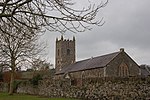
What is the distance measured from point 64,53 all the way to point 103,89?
159 feet

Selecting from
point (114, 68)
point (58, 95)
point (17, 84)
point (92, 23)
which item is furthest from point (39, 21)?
point (114, 68)

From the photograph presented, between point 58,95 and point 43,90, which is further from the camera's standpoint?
point 43,90

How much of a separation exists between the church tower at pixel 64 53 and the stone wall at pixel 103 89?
39.6 metres

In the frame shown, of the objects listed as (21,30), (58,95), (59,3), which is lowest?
(58,95)

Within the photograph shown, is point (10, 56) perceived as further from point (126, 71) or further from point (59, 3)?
point (126, 71)

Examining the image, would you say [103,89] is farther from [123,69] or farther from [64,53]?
[64,53]

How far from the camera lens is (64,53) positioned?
66.0 m

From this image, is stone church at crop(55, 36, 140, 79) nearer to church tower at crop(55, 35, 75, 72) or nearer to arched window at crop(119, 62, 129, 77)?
arched window at crop(119, 62, 129, 77)

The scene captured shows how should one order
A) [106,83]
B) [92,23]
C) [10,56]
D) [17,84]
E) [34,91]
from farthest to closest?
1. [17,84]
2. [34,91]
3. [10,56]
4. [106,83]
5. [92,23]

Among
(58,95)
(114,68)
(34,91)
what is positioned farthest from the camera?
(114,68)

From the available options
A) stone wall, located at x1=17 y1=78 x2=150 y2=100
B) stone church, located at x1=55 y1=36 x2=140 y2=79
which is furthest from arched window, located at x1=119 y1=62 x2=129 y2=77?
stone wall, located at x1=17 y1=78 x2=150 y2=100

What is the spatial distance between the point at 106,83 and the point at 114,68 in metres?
22.9

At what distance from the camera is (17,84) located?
106 ft

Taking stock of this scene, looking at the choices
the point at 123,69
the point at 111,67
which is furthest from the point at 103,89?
the point at 123,69
